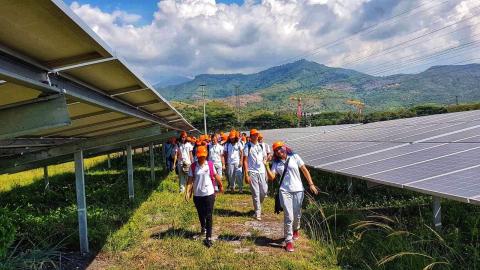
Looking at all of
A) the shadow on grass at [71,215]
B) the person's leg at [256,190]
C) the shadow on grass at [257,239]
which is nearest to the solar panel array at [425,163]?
the person's leg at [256,190]

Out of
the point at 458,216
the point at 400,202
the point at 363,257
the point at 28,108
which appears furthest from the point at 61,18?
the point at 400,202

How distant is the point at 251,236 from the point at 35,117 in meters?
5.15

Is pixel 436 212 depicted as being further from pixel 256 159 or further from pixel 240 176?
pixel 240 176

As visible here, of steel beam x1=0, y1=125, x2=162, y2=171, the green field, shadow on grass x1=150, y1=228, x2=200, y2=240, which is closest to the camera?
the green field

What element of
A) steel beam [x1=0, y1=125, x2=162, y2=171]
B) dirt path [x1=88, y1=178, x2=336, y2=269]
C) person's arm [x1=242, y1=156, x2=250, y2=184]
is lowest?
dirt path [x1=88, y1=178, x2=336, y2=269]

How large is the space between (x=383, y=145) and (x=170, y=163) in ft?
35.6

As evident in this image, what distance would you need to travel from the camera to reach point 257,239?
8031 mm

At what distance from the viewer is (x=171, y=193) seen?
13.5m

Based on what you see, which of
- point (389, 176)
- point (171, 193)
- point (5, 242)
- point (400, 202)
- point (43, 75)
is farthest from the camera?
point (171, 193)

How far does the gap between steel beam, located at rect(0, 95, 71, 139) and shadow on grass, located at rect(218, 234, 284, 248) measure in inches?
186

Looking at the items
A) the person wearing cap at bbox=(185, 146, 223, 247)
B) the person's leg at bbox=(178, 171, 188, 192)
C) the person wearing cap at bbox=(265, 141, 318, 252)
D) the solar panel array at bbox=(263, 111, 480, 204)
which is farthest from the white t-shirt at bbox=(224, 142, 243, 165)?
the person wearing cap at bbox=(265, 141, 318, 252)

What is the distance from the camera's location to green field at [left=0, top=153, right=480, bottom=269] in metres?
5.90

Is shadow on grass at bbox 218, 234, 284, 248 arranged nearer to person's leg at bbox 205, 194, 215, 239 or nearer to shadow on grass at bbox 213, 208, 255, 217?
person's leg at bbox 205, 194, 215, 239

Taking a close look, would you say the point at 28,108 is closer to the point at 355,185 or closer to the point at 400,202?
the point at 400,202
